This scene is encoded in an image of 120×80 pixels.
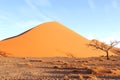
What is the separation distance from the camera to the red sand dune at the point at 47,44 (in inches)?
2494

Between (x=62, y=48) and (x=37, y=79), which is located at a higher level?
(x=62, y=48)

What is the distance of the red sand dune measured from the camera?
6334cm

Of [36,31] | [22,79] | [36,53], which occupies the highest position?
[36,31]

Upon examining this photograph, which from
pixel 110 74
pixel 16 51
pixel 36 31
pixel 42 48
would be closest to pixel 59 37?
pixel 36 31

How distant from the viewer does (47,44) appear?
6856 cm

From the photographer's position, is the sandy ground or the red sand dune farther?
the red sand dune

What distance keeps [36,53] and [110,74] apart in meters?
42.6

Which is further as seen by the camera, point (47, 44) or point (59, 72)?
point (47, 44)

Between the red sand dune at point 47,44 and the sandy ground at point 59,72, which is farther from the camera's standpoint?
the red sand dune at point 47,44

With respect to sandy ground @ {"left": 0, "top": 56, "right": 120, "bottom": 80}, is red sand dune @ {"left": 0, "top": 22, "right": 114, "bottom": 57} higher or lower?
higher

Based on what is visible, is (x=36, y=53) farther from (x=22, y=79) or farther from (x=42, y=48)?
(x=22, y=79)

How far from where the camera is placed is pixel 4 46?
218ft

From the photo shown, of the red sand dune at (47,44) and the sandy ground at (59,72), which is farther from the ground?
the red sand dune at (47,44)

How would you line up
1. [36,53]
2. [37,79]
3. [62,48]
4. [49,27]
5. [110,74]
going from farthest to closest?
1. [49,27]
2. [62,48]
3. [36,53]
4. [110,74]
5. [37,79]
